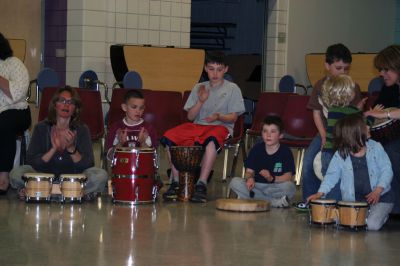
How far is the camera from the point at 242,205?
6684 millimetres

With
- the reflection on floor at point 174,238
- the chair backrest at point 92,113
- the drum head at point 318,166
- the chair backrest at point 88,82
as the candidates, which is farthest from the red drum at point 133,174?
the chair backrest at point 88,82

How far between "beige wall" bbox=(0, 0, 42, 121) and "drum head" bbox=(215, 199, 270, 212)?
6.49 meters

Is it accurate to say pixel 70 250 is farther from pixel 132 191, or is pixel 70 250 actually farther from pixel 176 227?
pixel 132 191

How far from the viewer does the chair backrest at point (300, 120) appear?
8.51 m

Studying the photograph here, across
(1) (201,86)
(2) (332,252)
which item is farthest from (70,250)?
(1) (201,86)

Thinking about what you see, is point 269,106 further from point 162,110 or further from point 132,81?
point 132,81

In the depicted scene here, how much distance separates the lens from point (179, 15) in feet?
44.2

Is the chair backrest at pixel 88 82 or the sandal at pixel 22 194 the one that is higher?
the chair backrest at pixel 88 82

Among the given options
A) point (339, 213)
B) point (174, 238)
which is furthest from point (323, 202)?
point (174, 238)

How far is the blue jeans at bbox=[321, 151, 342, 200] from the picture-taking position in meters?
6.31

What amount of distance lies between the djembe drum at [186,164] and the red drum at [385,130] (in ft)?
4.84

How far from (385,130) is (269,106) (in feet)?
8.94

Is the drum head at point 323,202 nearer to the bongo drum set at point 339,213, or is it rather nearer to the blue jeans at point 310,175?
the bongo drum set at point 339,213

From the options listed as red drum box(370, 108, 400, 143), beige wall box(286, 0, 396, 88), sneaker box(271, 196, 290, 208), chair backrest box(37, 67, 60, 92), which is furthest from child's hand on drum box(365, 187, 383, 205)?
beige wall box(286, 0, 396, 88)
